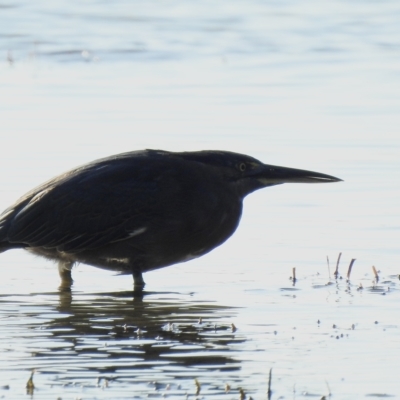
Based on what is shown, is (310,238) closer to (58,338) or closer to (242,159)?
(242,159)

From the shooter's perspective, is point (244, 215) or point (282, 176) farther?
point (244, 215)

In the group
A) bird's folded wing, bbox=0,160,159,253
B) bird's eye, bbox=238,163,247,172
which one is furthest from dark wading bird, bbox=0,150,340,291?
bird's eye, bbox=238,163,247,172

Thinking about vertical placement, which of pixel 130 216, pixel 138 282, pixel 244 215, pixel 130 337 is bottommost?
pixel 130 337

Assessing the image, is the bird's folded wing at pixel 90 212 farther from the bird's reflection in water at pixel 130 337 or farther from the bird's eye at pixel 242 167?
the bird's eye at pixel 242 167

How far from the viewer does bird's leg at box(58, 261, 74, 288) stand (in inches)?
344

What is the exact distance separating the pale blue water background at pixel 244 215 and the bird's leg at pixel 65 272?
82mm

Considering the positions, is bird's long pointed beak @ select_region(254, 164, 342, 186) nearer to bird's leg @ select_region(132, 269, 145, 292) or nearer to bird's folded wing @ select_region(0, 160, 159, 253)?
bird's folded wing @ select_region(0, 160, 159, 253)

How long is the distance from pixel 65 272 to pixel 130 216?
71 cm

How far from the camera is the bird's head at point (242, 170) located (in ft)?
28.9

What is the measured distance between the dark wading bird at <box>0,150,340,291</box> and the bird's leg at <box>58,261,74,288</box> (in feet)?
0.05

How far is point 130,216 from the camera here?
27.6ft

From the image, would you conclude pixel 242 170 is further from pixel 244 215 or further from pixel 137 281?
pixel 244 215

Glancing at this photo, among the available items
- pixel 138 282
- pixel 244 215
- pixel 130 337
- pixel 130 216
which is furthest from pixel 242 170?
pixel 130 337

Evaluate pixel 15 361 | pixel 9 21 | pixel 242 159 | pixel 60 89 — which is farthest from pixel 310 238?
pixel 9 21
